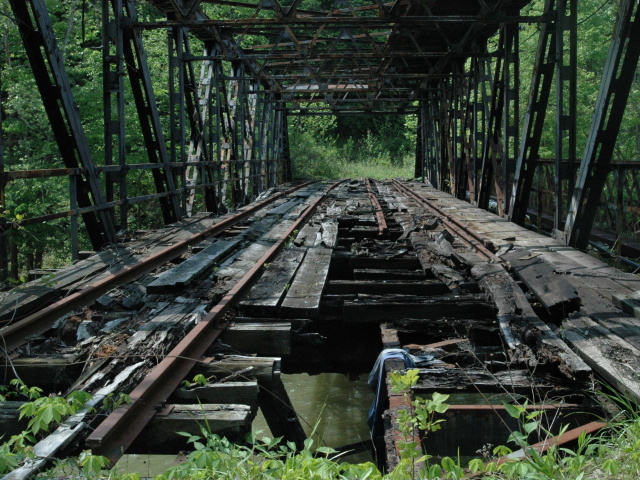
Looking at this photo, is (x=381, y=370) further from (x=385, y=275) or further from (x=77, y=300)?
(x=77, y=300)

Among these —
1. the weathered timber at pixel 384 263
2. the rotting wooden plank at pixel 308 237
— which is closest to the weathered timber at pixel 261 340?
the weathered timber at pixel 384 263

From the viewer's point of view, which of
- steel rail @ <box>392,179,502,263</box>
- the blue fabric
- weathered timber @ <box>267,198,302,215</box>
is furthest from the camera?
weathered timber @ <box>267,198,302,215</box>

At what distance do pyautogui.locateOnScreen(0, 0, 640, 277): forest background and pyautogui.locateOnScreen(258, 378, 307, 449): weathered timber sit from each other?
24.2 feet

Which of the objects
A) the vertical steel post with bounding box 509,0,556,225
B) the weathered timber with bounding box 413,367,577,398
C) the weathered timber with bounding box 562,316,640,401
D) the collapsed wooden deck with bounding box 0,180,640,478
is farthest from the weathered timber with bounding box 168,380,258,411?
the vertical steel post with bounding box 509,0,556,225

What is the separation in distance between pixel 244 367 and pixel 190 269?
8.79 ft

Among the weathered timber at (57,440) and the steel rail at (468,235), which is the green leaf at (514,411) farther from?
the steel rail at (468,235)

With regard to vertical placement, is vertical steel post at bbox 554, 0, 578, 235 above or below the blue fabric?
above

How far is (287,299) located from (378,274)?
59.9 inches

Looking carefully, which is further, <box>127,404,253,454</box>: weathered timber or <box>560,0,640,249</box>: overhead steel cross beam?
<box>560,0,640,249</box>: overhead steel cross beam

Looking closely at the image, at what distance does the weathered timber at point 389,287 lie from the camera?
5387 mm

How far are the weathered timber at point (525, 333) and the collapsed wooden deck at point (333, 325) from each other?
0.04 feet

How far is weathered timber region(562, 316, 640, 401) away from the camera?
9.80 ft

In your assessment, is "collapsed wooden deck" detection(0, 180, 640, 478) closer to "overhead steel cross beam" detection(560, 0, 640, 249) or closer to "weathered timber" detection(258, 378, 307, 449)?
"weathered timber" detection(258, 378, 307, 449)

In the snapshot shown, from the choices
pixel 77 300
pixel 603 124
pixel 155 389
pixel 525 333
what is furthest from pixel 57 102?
pixel 603 124
